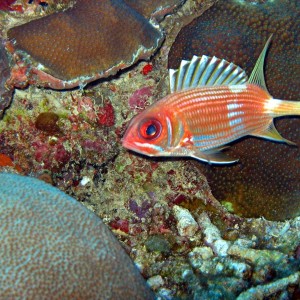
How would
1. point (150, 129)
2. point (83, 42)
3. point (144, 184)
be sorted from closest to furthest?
point (150, 129) < point (83, 42) < point (144, 184)

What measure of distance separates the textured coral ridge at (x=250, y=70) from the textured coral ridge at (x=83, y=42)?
0.63m

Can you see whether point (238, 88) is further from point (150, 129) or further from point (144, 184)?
point (144, 184)

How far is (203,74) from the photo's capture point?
9.71 ft

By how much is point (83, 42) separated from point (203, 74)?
1365 mm

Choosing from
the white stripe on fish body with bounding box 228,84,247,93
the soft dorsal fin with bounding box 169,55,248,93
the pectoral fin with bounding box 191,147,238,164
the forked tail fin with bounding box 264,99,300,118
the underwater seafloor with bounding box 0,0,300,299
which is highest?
the soft dorsal fin with bounding box 169,55,248,93

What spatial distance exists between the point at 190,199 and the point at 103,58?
1979 mm

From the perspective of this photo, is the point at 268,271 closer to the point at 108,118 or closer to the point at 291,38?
the point at 108,118

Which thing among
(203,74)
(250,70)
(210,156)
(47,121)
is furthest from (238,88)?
(47,121)

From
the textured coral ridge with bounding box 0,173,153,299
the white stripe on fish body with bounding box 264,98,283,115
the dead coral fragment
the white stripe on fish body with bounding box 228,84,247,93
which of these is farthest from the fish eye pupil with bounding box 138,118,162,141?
the dead coral fragment

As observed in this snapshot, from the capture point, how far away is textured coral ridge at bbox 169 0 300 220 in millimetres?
3992

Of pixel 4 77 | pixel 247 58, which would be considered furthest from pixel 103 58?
pixel 247 58

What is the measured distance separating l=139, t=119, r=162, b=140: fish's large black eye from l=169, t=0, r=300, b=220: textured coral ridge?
1.60 meters

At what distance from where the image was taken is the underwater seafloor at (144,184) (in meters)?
3.48

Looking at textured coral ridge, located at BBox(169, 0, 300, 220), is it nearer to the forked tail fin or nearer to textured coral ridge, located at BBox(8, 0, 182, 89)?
textured coral ridge, located at BBox(8, 0, 182, 89)
